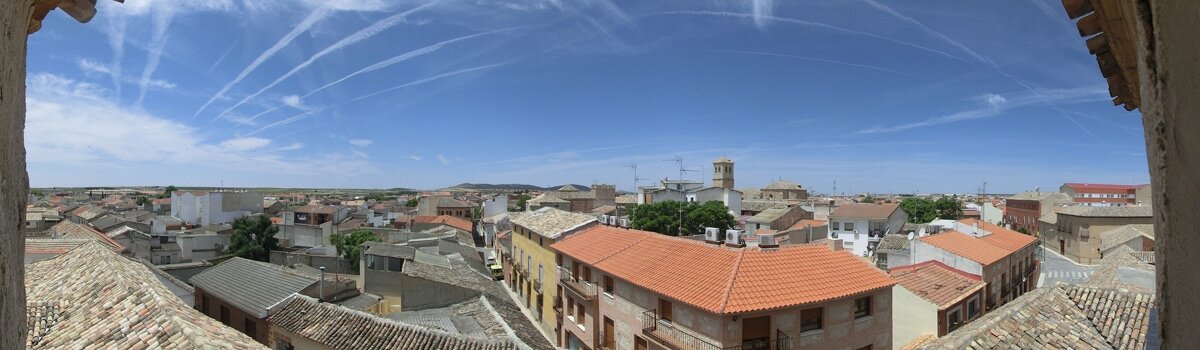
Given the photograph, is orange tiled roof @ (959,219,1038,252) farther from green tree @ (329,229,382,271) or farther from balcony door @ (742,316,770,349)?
green tree @ (329,229,382,271)

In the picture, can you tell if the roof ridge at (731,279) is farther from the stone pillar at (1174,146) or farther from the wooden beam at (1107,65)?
the stone pillar at (1174,146)

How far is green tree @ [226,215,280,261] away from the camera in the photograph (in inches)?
1722

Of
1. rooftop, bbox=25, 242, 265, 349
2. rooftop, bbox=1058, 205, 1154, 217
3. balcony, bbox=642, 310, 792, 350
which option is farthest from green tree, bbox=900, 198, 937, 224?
rooftop, bbox=25, 242, 265, 349

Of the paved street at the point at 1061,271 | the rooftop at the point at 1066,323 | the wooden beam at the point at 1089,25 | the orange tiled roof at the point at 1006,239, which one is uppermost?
the wooden beam at the point at 1089,25

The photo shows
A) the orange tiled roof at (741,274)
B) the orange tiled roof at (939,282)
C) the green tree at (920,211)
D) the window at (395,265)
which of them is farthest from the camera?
the green tree at (920,211)

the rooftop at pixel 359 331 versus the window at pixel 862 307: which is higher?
the window at pixel 862 307

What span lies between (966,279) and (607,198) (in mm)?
78099

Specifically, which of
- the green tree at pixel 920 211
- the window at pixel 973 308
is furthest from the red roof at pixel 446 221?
the green tree at pixel 920 211

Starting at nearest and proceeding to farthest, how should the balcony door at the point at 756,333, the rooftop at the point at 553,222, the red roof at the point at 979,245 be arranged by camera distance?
the balcony door at the point at 756,333 < the red roof at the point at 979,245 < the rooftop at the point at 553,222

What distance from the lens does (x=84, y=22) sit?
3.55 metres

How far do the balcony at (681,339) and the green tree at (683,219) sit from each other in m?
32.6

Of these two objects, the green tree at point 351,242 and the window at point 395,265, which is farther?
the green tree at point 351,242

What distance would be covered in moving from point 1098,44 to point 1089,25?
0.36 meters

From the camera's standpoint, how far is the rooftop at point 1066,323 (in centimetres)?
1102
